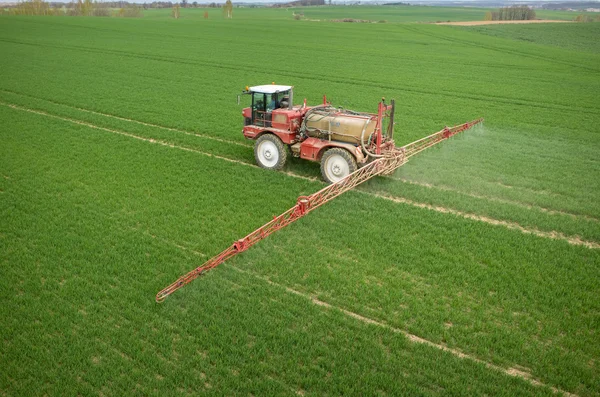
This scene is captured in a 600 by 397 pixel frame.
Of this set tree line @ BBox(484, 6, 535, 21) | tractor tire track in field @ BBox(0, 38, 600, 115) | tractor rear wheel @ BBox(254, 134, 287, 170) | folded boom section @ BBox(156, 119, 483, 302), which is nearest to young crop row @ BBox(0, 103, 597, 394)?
folded boom section @ BBox(156, 119, 483, 302)

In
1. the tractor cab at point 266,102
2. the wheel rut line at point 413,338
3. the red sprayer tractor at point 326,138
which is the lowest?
the wheel rut line at point 413,338

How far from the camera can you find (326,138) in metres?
15.5

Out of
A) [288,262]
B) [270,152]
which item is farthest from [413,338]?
[270,152]

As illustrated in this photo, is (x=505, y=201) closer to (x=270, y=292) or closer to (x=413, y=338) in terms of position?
(x=413, y=338)

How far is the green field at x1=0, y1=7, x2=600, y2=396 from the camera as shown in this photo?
311 inches

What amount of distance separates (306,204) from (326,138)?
12.1 ft

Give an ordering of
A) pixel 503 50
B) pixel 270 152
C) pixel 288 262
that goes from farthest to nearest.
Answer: pixel 503 50 < pixel 270 152 < pixel 288 262

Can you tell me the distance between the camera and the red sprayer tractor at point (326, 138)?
1461cm

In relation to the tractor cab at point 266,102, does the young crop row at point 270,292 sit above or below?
below

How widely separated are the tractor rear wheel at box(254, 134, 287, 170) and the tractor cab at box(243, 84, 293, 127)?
0.61 meters

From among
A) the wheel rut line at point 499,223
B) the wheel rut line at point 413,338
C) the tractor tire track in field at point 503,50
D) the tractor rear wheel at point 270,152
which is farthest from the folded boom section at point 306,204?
the tractor tire track in field at point 503,50

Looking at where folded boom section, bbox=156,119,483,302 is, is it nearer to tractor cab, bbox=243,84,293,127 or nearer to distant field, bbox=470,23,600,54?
tractor cab, bbox=243,84,293,127

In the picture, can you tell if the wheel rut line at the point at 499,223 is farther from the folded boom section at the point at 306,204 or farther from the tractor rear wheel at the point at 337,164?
the tractor rear wheel at the point at 337,164

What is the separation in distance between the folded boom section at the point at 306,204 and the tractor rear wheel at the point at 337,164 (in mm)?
405
